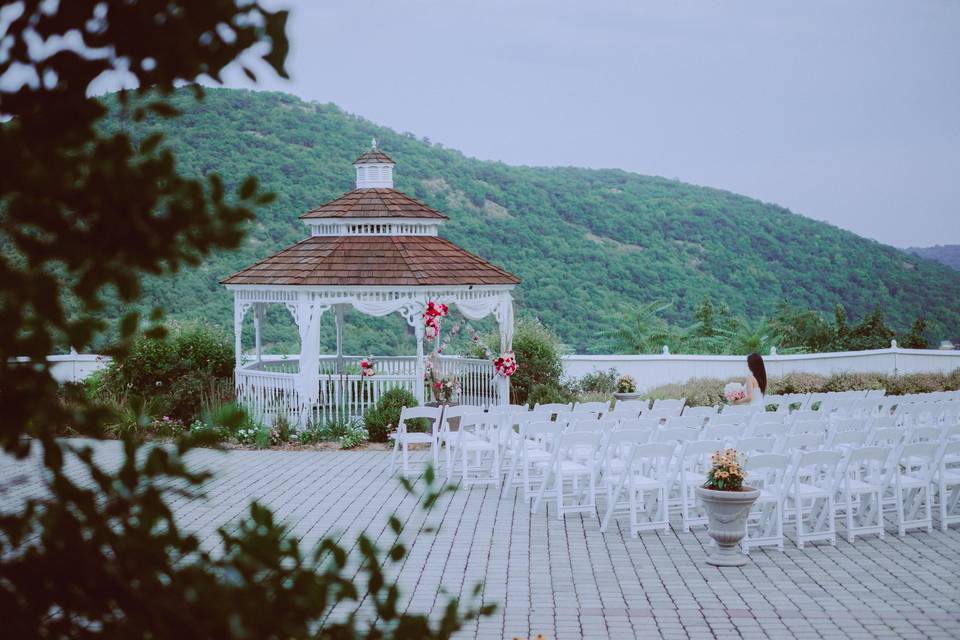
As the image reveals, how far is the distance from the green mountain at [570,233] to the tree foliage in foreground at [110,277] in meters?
38.0

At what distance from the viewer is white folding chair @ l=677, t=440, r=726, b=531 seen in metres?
10.9

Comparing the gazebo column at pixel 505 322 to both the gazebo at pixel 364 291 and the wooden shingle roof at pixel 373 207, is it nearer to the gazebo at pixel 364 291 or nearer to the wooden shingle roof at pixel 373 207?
the gazebo at pixel 364 291

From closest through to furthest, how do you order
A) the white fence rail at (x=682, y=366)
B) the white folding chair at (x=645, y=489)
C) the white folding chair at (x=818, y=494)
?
the white folding chair at (x=818, y=494)
the white folding chair at (x=645, y=489)
the white fence rail at (x=682, y=366)

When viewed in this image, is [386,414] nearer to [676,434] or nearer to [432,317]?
[432,317]

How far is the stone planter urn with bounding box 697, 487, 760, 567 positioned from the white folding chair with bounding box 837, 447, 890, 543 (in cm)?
119

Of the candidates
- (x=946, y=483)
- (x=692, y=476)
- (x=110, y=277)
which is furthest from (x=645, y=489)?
(x=110, y=277)

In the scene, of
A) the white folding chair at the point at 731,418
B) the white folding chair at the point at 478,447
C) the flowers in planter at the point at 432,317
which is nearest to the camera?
the white folding chair at the point at 731,418

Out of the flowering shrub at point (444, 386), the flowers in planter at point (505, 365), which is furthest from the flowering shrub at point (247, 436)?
the flowers in planter at point (505, 365)

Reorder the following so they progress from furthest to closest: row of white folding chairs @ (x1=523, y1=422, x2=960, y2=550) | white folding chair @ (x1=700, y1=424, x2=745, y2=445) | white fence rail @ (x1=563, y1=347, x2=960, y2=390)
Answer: white fence rail @ (x1=563, y1=347, x2=960, y2=390)
white folding chair @ (x1=700, y1=424, x2=745, y2=445)
row of white folding chairs @ (x1=523, y1=422, x2=960, y2=550)

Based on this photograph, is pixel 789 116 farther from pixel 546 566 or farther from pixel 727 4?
pixel 546 566

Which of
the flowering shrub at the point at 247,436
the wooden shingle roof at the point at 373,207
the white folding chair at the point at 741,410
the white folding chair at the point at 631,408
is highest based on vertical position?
the wooden shingle roof at the point at 373,207

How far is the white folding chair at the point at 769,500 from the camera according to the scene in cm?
1004

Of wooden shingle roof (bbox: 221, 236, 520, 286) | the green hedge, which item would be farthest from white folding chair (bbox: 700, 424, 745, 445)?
the green hedge

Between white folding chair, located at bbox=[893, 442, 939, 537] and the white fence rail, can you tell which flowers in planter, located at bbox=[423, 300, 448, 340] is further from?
white folding chair, located at bbox=[893, 442, 939, 537]
